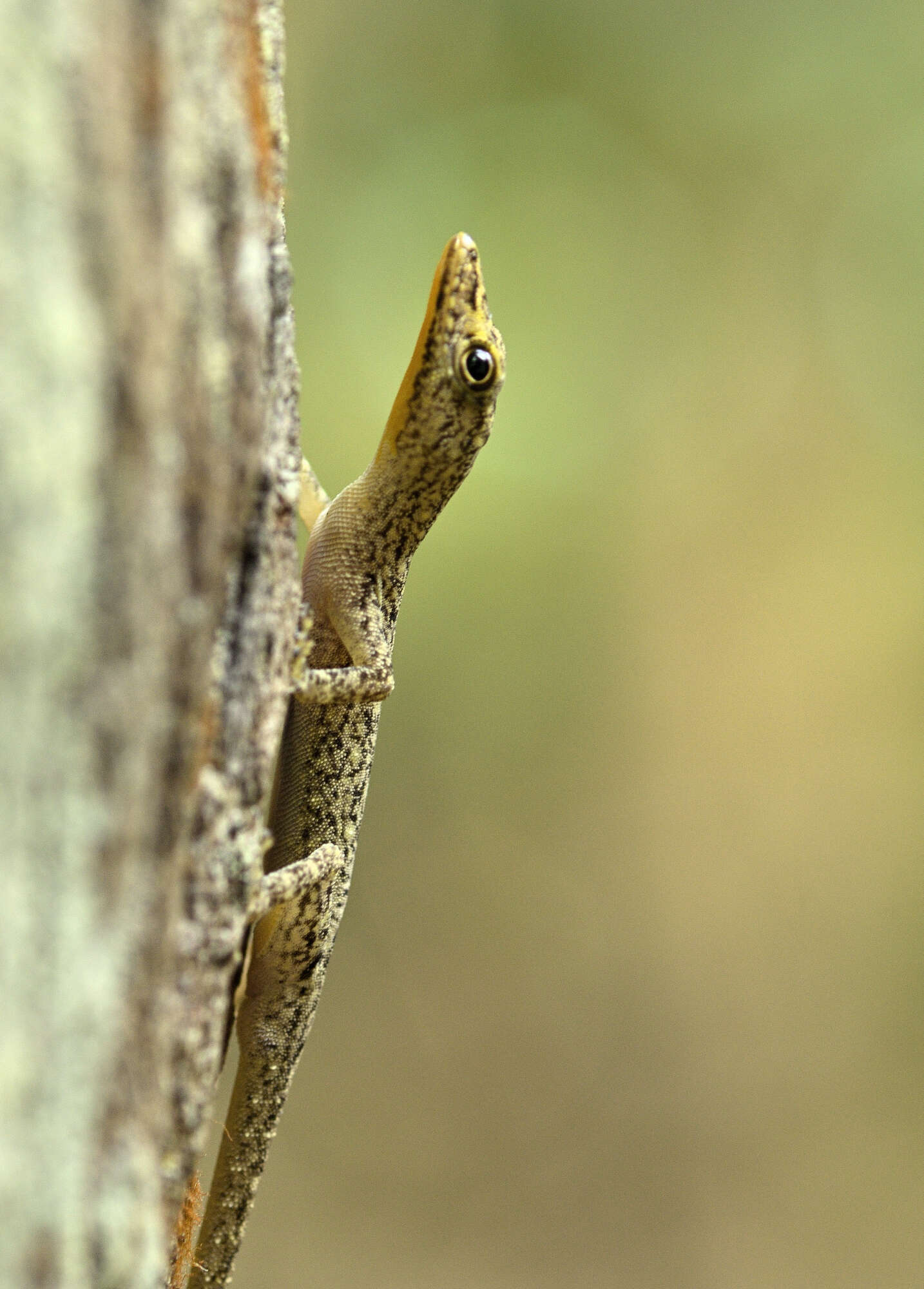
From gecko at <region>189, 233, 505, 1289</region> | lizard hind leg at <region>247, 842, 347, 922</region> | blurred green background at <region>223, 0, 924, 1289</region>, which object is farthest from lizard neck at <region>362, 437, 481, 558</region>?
blurred green background at <region>223, 0, 924, 1289</region>

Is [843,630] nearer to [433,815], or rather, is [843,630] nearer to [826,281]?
[826,281]

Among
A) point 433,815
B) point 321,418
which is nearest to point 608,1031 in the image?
point 433,815

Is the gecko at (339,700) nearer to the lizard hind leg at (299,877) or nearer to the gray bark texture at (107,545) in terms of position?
the lizard hind leg at (299,877)

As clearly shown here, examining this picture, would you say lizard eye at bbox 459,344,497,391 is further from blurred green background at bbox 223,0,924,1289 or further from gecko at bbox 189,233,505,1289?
blurred green background at bbox 223,0,924,1289

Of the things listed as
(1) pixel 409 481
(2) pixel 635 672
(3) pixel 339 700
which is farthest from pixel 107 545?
(2) pixel 635 672

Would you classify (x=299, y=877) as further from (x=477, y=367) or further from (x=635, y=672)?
(x=635, y=672)
